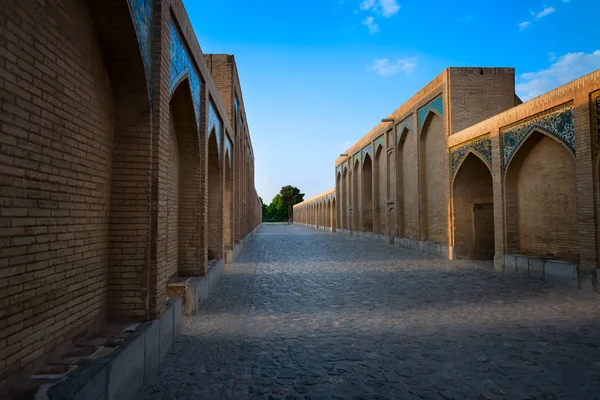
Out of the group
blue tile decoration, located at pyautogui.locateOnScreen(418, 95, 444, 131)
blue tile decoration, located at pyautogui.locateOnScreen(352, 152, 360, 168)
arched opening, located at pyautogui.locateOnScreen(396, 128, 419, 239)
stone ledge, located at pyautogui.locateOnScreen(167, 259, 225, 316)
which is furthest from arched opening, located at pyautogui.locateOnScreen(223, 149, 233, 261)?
blue tile decoration, located at pyautogui.locateOnScreen(352, 152, 360, 168)

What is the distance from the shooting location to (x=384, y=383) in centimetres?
320

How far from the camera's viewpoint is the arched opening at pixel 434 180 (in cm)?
1275

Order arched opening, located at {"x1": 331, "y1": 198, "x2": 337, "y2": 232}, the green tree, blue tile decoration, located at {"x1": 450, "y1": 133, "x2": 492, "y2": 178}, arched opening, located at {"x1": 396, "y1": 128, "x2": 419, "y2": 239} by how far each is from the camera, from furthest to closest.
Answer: the green tree → arched opening, located at {"x1": 331, "y1": 198, "x2": 337, "y2": 232} → arched opening, located at {"x1": 396, "y1": 128, "x2": 419, "y2": 239} → blue tile decoration, located at {"x1": 450, "y1": 133, "x2": 492, "y2": 178}

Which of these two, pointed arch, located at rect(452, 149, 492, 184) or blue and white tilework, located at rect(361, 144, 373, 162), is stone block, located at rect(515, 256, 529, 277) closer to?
pointed arch, located at rect(452, 149, 492, 184)

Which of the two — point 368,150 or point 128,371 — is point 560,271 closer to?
point 128,371

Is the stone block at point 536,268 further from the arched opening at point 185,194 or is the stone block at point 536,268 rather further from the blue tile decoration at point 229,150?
the blue tile decoration at point 229,150

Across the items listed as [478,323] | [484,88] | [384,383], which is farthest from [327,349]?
[484,88]

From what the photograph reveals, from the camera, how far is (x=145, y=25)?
12.2ft

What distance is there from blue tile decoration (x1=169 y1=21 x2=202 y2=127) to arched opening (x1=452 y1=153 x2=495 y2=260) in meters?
8.43

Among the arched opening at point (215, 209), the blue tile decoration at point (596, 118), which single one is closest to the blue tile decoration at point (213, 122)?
the arched opening at point (215, 209)

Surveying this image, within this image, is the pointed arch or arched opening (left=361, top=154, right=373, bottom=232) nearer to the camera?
the pointed arch

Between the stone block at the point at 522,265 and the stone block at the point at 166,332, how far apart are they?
7680mm

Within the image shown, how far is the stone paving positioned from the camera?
3.12 m

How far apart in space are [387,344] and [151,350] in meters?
2.33
